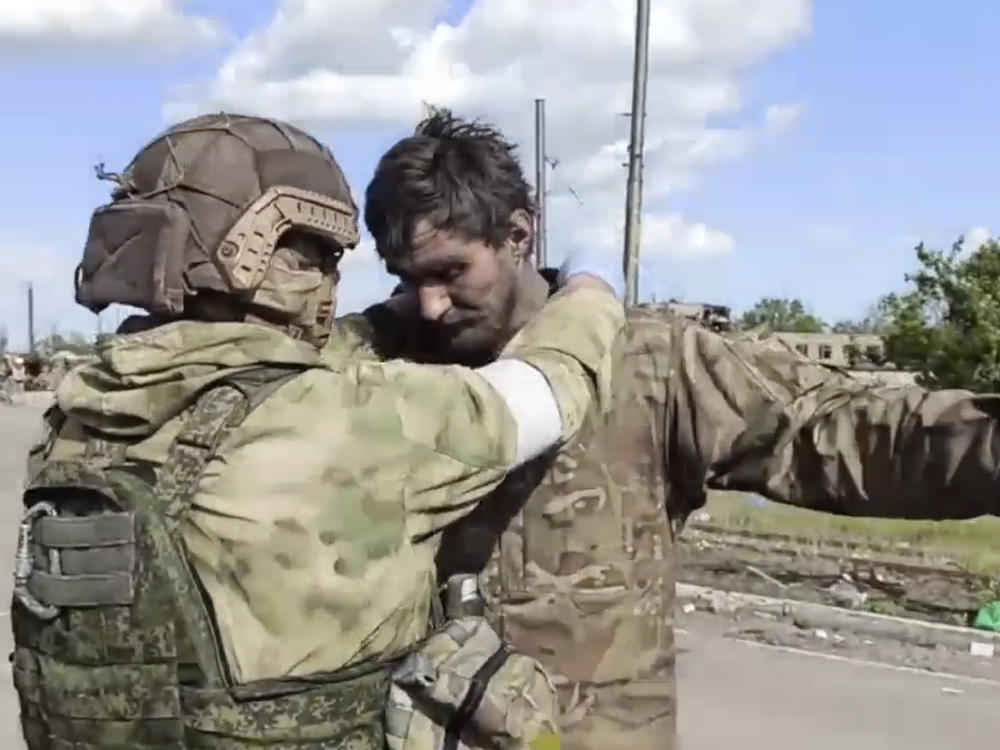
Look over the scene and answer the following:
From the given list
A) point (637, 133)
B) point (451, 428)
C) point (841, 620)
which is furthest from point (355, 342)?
point (637, 133)

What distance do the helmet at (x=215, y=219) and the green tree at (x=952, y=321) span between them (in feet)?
86.2

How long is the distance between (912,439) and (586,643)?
75cm

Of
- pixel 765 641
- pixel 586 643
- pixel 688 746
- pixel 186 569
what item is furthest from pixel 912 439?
pixel 765 641

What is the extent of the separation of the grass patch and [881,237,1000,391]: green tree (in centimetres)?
1336

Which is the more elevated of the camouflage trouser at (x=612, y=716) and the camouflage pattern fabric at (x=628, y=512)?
the camouflage pattern fabric at (x=628, y=512)

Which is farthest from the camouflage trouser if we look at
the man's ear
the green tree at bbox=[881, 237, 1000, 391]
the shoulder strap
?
the green tree at bbox=[881, 237, 1000, 391]

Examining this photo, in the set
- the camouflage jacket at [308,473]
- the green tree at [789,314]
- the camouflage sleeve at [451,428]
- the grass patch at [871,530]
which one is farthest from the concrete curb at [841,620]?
the green tree at [789,314]

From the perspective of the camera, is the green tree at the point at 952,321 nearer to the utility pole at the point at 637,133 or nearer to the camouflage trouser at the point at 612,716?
the utility pole at the point at 637,133

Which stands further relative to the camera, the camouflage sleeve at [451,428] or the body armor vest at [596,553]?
the body armor vest at [596,553]

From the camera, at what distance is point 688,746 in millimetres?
7680

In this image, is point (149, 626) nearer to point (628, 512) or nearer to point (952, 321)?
point (628, 512)

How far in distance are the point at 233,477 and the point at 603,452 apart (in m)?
1.09

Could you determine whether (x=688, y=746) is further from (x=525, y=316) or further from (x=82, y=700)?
(x=82, y=700)

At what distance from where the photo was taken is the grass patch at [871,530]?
13453 mm
